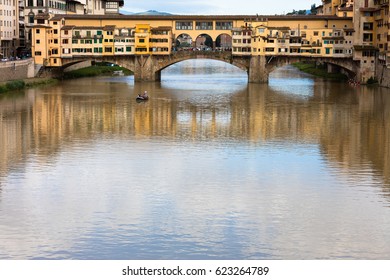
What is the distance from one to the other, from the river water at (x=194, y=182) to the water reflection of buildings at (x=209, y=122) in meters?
0.08

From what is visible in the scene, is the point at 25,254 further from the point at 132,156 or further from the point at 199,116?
the point at 199,116

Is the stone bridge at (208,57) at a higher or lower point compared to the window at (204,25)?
lower

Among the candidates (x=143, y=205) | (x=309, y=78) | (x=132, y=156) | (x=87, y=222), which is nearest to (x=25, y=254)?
(x=87, y=222)

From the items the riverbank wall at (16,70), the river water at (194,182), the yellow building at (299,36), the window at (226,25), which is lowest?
the river water at (194,182)

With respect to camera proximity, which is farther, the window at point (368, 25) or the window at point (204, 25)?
the window at point (204, 25)

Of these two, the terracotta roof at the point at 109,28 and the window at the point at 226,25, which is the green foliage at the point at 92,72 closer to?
the terracotta roof at the point at 109,28

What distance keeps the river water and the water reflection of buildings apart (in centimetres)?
8

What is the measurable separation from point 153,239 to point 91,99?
101 feet

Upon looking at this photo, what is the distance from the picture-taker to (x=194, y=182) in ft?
73.5

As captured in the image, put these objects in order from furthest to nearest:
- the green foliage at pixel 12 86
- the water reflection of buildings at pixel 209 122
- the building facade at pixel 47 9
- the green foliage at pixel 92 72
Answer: the green foliage at pixel 92 72 → the building facade at pixel 47 9 → the green foliage at pixel 12 86 → the water reflection of buildings at pixel 209 122

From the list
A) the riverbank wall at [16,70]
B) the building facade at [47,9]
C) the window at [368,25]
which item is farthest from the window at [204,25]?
the riverbank wall at [16,70]

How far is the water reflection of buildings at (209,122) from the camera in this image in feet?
94.7

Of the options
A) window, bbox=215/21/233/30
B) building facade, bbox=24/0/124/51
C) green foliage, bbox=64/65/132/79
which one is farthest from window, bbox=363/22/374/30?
green foliage, bbox=64/65/132/79

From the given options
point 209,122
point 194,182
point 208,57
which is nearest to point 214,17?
point 208,57
